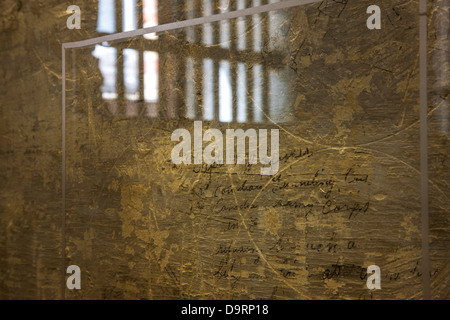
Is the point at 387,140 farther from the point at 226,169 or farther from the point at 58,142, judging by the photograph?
the point at 58,142

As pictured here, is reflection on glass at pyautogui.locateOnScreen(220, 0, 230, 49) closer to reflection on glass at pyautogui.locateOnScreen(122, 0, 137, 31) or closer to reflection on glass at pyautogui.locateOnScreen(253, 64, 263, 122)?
reflection on glass at pyautogui.locateOnScreen(253, 64, 263, 122)

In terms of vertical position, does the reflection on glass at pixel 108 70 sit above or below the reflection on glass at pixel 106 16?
below

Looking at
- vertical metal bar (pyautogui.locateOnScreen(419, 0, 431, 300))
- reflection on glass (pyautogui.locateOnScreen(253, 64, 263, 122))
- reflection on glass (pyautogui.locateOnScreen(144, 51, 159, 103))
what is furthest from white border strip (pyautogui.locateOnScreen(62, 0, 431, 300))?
reflection on glass (pyautogui.locateOnScreen(253, 64, 263, 122))

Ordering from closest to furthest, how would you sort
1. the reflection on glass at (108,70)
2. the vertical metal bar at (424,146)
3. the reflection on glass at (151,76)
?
the vertical metal bar at (424,146)
the reflection on glass at (151,76)
the reflection on glass at (108,70)

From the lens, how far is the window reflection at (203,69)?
2.02 meters

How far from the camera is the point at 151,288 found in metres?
2.30

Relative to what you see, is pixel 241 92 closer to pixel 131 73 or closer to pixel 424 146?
A: pixel 131 73

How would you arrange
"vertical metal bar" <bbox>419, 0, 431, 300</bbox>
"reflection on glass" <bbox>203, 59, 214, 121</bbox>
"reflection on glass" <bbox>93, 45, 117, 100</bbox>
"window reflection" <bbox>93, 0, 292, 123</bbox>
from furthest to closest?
"reflection on glass" <bbox>93, 45, 117, 100</bbox>
"reflection on glass" <bbox>203, 59, 214, 121</bbox>
"window reflection" <bbox>93, 0, 292, 123</bbox>
"vertical metal bar" <bbox>419, 0, 431, 300</bbox>

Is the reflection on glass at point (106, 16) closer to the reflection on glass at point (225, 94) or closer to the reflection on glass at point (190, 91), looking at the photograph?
the reflection on glass at point (190, 91)

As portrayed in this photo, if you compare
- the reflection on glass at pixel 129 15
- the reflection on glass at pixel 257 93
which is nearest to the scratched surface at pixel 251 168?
the reflection on glass at pixel 257 93

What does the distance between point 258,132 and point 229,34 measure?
1.33 ft

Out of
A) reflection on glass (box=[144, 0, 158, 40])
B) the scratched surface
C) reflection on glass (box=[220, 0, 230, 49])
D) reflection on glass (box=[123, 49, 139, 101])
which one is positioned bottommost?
the scratched surface

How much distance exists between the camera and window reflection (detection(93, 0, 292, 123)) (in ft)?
6.62

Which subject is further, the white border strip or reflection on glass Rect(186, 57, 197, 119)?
reflection on glass Rect(186, 57, 197, 119)
